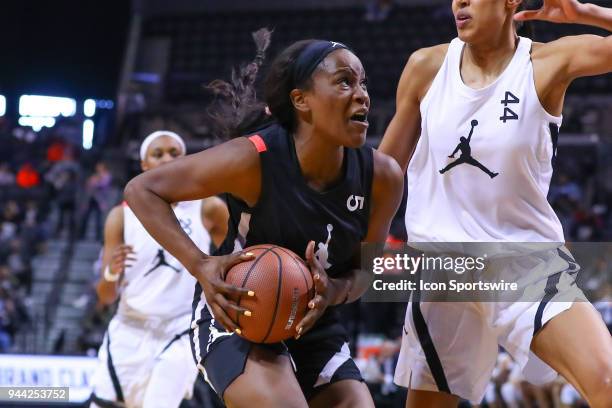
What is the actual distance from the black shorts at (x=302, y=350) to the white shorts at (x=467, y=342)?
41 cm

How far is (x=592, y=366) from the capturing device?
3.42 m

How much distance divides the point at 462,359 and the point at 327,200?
902 mm

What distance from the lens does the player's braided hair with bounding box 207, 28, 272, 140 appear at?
3.99 meters

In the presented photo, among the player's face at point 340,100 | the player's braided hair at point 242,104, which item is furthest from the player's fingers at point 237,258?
the player's braided hair at point 242,104

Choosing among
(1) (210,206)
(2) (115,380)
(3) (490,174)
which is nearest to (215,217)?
(1) (210,206)

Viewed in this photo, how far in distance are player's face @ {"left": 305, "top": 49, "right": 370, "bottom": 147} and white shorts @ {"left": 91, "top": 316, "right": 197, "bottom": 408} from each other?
8.54 feet

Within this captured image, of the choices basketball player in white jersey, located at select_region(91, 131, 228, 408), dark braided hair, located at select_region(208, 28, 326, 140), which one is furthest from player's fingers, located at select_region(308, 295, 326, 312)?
basketball player in white jersey, located at select_region(91, 131, 228, 408)

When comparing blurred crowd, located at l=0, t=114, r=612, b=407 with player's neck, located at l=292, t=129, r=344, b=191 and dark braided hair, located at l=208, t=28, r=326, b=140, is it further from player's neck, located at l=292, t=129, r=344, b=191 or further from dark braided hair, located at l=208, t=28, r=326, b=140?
player's neck, located at l=292, t=129, r=344, b=191

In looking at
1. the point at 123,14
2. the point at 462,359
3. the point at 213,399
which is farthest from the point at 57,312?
the point at 462,359

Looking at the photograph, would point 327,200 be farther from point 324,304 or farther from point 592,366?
point 592,366

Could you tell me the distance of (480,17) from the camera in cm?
386

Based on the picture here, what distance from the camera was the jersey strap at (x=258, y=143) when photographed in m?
3.54

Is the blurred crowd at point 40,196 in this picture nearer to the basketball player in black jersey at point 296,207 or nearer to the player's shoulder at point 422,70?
the player's shoulder at point 422,70

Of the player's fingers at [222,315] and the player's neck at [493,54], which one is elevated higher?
the player's neck at [493,54]
